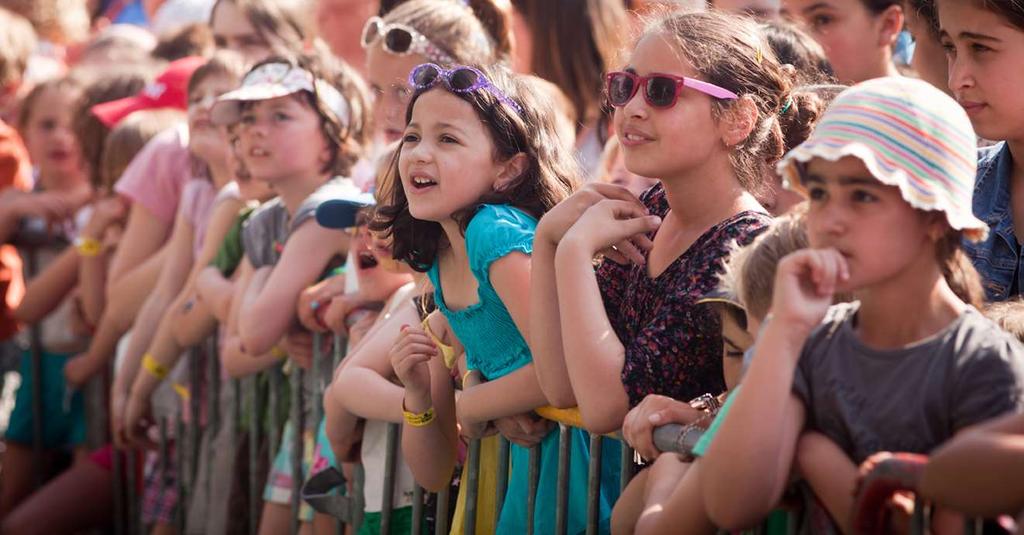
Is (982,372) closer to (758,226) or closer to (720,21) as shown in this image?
(758,226)

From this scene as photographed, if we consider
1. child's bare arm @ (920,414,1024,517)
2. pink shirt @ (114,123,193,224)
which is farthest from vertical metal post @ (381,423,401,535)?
pink shirt @ (114,123,193,224)

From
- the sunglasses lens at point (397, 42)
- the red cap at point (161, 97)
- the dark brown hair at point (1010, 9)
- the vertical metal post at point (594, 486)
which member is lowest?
the vertical metal post at point (594, 486)

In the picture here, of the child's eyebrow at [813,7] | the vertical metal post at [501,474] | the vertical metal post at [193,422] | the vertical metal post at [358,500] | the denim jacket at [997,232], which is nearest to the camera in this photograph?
the denim jacket at [997,232]

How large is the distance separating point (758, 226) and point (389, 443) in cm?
143

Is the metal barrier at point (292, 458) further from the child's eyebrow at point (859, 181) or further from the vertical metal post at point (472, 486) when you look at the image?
the child's eyebrow at point (859, 181)

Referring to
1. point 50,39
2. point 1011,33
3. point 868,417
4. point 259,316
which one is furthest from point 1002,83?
point 50,39

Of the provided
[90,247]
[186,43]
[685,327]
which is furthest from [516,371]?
[186,43]

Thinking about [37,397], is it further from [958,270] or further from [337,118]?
[958,270]

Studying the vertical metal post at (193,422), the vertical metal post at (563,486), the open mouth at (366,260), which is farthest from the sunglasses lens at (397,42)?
the vertical metal post at (563,486)

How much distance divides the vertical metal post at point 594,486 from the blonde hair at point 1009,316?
0.94 meters

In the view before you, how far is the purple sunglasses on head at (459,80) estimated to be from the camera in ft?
12.8

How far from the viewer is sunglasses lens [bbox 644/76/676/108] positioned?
3.34 meters

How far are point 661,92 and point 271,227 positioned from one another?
2.50m

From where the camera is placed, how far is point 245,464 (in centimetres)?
554
